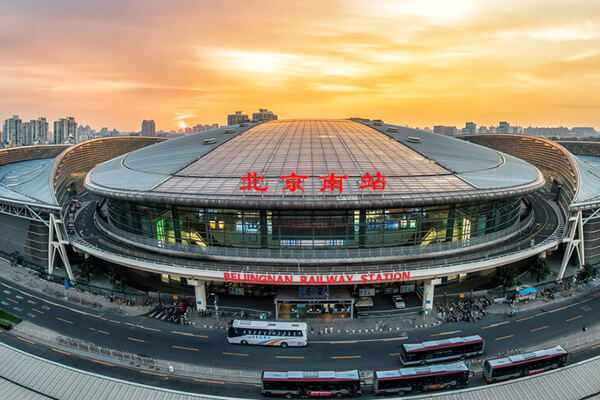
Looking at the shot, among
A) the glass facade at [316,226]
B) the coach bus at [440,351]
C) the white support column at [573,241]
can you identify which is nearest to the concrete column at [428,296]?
the glass facade at [316,226]

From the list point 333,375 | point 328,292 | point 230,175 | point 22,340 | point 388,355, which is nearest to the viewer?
point 333,375

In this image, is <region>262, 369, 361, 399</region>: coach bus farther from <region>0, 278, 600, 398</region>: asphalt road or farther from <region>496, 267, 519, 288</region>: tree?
<region>496, 267, 519, 288</region>: tree

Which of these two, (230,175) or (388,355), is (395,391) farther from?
(230,175)

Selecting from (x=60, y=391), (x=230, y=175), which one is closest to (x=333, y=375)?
(x=60, y=391)

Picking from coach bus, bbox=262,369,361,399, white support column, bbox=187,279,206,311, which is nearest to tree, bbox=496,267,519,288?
coach bus, bbox=262,369,361,399

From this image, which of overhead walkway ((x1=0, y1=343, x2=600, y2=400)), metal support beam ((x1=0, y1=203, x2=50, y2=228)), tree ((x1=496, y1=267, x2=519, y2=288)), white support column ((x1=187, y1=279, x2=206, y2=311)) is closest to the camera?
overhead walkway ((x1=0, y1=343, x2=600, y2=400))

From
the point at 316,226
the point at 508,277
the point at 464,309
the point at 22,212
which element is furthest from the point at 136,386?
the point at 22,212
